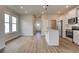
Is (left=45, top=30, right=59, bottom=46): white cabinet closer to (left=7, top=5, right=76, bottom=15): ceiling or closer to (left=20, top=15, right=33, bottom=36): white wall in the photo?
(left=7, top=5, right=76, bottom=15): ceiling

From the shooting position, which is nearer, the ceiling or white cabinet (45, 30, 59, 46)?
white cabinet (45, 30, 59, 46)

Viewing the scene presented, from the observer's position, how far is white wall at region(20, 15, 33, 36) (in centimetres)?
1333

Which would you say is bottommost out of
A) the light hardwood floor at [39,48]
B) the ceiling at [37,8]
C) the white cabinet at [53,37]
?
the light hardwood floor at [39,48]

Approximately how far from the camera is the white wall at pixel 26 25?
13328mm

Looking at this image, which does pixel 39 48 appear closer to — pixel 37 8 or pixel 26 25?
pixel 37 8

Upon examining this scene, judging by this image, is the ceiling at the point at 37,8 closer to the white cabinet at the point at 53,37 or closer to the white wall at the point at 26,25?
the white cabinet at the point at 53,37

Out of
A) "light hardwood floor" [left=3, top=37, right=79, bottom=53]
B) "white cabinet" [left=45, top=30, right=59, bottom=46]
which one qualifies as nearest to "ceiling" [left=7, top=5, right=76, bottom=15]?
"white cabinet" [left=45, top=30, right=59, bottom=46]

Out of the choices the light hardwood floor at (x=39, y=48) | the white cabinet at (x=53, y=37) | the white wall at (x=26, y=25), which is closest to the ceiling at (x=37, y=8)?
the white cabinet at (x=53, y=37)

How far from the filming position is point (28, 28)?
44.0ft

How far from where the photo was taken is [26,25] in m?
13.4
